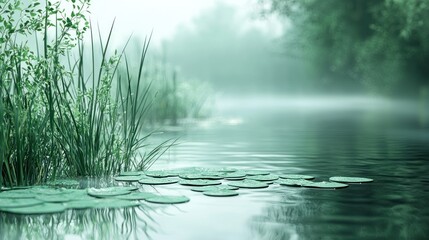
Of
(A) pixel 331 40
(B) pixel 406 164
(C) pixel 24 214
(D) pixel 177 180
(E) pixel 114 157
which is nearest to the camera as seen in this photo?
(C) pixel 24 214

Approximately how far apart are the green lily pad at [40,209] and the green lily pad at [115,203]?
28cm

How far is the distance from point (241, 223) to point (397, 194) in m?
1.80

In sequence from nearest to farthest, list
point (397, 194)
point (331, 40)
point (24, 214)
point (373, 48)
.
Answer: point (24, 214) → point (397, 194) → point (373, 48) → point (331, 40)

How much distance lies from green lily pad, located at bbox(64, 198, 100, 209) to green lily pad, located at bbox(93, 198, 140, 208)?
37 mm

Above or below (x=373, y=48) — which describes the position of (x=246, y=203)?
below

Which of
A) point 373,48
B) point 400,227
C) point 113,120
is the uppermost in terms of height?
point 373,48

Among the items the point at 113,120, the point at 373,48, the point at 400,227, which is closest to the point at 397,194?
the point at 400,227

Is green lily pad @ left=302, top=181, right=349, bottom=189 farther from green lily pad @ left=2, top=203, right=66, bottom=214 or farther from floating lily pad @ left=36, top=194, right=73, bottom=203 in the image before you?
green lily pad @ left=2, top=203, right=66, bottom=214

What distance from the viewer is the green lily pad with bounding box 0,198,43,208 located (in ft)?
15.3

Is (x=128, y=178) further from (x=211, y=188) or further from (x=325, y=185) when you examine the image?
(x=325, y=185)

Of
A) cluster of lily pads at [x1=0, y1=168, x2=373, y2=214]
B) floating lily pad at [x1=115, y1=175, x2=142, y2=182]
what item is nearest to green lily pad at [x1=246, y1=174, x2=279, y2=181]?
cluster of lily pads at [x1=0, y1=168, x2=373, y2=214]

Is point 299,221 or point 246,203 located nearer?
point 299,221

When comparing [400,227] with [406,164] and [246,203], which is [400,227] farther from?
[406,164]

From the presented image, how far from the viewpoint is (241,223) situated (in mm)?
4406
